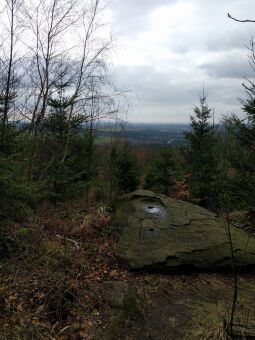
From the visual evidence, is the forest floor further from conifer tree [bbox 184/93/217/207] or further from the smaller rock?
conifer tree [bbox 184/93/217/207]

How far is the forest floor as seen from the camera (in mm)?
4438

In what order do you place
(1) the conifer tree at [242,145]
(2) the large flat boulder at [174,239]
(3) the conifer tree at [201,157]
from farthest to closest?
(3) the conifer tree at [201,157]
(1) the conifer tree at [242,145]
(2) the large flat boulder at [174,239]

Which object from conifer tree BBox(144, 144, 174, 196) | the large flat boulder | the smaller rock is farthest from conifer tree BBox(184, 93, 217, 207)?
the smaller rock

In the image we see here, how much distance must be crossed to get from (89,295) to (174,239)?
244 cm

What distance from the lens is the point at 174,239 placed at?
7.03m

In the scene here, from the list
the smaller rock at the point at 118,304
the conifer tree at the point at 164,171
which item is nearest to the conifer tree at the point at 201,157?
the conifer tree at the point at 164,171

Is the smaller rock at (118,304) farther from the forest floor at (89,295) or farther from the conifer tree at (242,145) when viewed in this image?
the conifer tree at (242,145)

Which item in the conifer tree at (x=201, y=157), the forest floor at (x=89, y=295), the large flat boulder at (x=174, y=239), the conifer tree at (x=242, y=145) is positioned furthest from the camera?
the conifer tree at (x=201, y=157)

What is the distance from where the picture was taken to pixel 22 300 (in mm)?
4621

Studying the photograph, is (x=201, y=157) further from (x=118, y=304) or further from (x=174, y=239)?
(x=118, y=304)

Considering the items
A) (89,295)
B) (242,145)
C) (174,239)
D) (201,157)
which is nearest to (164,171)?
(201,157)

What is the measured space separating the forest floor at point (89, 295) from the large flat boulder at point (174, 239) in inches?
9.3

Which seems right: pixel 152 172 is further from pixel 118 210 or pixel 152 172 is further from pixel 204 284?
pixel 204 284

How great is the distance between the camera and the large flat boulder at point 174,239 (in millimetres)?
6629
